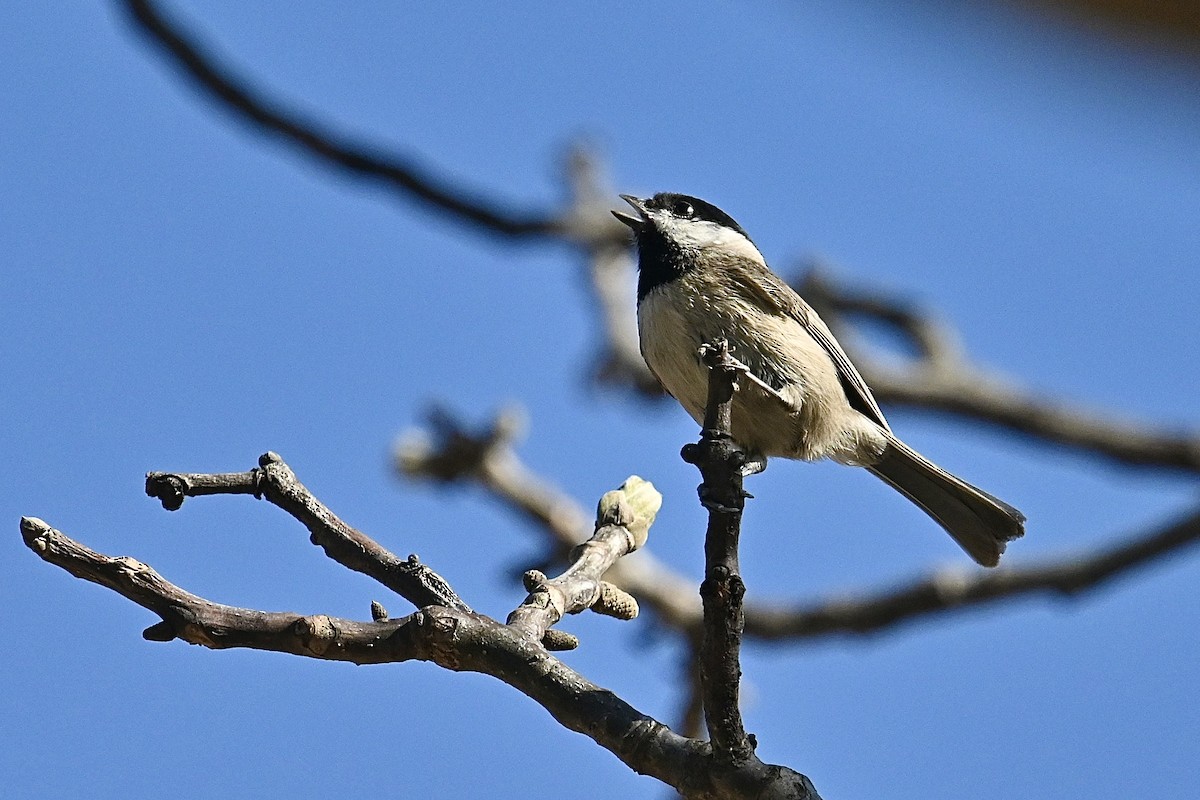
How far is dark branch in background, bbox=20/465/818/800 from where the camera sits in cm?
225

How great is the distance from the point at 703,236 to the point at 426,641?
9.74 feet

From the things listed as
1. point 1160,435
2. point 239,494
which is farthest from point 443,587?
point 1160,435

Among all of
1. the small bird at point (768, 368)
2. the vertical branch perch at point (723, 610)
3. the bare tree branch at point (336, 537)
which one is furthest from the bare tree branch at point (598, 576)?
the small bird at point (768, 368)

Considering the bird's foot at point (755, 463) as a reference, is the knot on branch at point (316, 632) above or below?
below

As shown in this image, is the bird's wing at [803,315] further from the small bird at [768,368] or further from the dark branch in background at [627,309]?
the dark branch in background at [627,309]

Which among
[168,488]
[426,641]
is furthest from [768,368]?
[168,488]

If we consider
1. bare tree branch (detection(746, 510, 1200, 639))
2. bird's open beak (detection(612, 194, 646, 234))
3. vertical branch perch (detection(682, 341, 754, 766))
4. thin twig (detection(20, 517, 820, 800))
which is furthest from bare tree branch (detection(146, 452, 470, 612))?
bare tree branch (detection(746, 510, 1200, 639))

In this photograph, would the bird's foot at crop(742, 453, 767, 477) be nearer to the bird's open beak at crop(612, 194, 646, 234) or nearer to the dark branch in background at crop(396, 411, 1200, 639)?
the bird's open beak at crop(612, 194, 646, 234)

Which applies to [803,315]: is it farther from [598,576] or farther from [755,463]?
[598,576]

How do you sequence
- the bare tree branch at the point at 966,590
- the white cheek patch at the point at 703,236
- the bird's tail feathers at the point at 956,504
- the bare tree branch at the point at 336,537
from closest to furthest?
the bare tree branch at the point at 336,537 < the bird's tail feathers at the point at 956,504 < the white cheek patch at the point at 703,236 < the bare tree branch at the point at 966,590

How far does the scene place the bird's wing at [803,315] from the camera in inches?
177

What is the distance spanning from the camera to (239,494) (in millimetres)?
2555

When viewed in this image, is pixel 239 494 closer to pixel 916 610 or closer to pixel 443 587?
pixel 443 587

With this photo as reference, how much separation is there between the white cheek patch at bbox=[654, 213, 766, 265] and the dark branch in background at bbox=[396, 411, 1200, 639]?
1792mm
